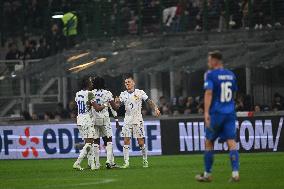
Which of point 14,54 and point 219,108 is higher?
point 14,54

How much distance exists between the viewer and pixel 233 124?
18.9 meters

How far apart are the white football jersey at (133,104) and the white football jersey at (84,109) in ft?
3.54

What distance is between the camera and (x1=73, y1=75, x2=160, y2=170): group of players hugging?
83.5 feet

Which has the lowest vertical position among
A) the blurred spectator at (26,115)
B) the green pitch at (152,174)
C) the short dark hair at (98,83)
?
the green pitch at (152,174)

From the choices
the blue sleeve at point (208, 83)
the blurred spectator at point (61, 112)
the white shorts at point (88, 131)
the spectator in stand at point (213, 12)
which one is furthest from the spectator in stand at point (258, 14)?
the blue sleeve at point (208, 83)

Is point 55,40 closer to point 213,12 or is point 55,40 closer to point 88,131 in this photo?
point 213,12

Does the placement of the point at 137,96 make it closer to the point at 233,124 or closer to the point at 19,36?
the point at 233,124

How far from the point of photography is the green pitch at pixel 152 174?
19.5 m

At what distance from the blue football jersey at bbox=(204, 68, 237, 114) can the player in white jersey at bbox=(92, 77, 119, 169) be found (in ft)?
22.9

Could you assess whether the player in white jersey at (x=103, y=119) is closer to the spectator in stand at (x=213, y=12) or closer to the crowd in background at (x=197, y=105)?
the crowd in background at (x=197, y=105)

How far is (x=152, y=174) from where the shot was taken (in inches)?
899

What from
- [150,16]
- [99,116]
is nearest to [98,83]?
[99,116]

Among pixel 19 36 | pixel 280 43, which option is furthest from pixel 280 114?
pixel 19 36

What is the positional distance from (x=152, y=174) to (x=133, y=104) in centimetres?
408
